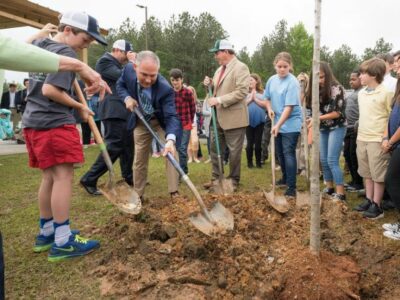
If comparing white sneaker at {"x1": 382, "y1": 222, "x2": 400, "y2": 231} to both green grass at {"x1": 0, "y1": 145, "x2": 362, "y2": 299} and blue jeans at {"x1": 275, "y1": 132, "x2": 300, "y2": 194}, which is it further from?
blue jeans at {"x1": 275, "y1": 132, "x2": 300, "y2": 194}

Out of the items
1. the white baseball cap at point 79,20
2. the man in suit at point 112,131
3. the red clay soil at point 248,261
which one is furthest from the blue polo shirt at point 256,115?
the white baseball cap at point 79,20

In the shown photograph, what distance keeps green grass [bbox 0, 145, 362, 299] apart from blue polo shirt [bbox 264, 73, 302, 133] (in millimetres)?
1088

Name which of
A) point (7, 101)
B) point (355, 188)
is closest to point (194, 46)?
point (7, 101)

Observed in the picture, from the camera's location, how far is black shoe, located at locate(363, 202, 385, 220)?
13.5 feet

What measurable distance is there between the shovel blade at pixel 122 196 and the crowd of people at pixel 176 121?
451 millimetres

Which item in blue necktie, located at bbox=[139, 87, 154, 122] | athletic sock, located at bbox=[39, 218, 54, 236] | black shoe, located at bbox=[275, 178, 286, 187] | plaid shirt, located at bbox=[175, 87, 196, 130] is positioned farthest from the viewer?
plaid shirt, located at bbox=[175, 87, 196, 130]

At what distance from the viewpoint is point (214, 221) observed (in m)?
3.40

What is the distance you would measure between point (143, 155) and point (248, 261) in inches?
85.2

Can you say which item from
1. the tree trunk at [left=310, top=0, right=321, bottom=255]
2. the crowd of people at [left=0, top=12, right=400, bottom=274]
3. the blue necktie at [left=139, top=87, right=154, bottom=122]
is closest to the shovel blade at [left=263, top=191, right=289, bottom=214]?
the crowd of people at [left=0, top=12, right=400, bottom=274]

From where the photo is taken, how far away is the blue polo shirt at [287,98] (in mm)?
4949

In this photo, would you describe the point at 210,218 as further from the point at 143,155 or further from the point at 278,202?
the point at 143,155

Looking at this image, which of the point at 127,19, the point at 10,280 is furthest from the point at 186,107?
the point at 127,19

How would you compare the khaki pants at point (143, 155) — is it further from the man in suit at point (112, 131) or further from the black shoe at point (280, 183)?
the black shoe at point (280, 183)

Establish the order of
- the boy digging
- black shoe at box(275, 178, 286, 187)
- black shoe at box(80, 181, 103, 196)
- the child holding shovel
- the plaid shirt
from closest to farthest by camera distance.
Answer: the boy digging, the child holding shovel, black shoe at box(80, 181, 103, 196), black shoe at box(275, 178, 286, 187), the plaid shirt
